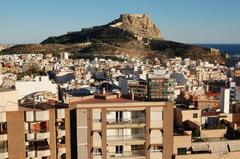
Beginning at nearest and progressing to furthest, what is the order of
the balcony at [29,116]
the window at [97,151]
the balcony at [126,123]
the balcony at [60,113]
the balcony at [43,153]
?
the balcony at [29,116] → the balcony at [43,153] → the balcony at [60,113] → the balcony at [126,123] → the window at [97,151]

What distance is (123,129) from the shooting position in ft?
61.1

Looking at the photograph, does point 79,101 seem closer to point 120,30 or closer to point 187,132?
point 187,132

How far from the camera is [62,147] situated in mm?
18297

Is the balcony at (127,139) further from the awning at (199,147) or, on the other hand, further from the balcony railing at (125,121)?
the awning at (199,147)

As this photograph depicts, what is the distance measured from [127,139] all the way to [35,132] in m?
3.94

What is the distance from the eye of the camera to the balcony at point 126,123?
1838 centimetres

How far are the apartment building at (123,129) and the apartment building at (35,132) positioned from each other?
24.9 inches

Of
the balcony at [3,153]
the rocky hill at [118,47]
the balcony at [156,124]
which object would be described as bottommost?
the balcony at [3,153]

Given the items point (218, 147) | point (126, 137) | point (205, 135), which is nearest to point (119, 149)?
point (126, 137)

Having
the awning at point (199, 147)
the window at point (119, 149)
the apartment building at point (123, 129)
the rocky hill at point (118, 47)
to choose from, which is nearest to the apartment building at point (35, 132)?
the apartment building at point (123, 129)

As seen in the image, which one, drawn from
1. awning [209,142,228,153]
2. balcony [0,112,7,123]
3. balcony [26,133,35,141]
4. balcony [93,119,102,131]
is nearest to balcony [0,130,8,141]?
balcony [0,112,7,123]

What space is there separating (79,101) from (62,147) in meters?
2.24

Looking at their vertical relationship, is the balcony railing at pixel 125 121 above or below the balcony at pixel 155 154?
above

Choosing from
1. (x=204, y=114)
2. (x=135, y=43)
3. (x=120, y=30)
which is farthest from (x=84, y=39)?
(x=204, y=114)
